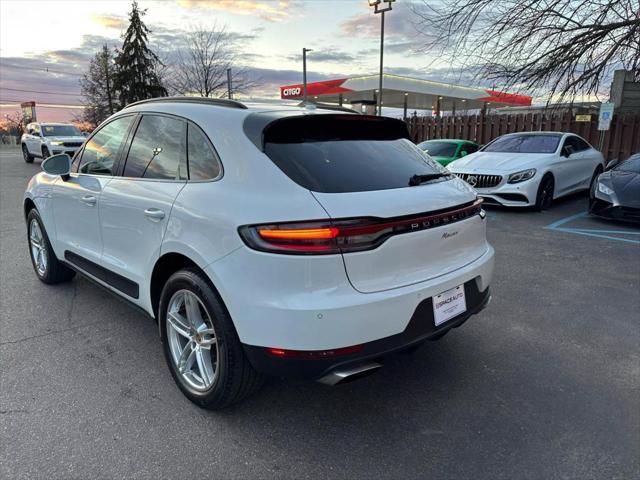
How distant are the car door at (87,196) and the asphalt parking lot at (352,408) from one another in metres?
0.60

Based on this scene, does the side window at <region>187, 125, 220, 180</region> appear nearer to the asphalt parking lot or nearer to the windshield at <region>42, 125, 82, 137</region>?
the asphalt parking lot

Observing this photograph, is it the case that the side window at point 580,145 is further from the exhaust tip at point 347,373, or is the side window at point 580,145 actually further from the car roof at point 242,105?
the exhaust tip at point 347,373

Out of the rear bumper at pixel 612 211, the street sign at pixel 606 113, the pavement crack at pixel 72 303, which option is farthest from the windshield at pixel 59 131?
the rear bumper at pixel 612 211

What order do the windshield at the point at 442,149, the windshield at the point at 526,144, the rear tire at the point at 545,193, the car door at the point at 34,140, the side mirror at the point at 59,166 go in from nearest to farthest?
the side mirror at the point at 59,166
the rear tire at the point at 545,193
the windshield at the point at 526,144
the windshield at the point at 442,149
the car door at the point at 34,140

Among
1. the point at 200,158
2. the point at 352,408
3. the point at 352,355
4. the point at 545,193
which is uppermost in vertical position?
the point at 200,158

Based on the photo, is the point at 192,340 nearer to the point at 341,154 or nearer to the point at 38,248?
the point at 341,154

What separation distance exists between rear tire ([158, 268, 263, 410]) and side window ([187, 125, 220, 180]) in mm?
540

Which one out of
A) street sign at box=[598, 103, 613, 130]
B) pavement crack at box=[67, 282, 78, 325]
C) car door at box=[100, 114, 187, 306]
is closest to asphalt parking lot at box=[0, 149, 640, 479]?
pavement crack at box=[67, 282, 78, 325]

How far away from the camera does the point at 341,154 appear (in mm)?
2619

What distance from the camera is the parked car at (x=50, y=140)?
62.2 feet

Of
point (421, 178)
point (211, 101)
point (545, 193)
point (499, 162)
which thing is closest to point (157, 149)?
point (211, 101)

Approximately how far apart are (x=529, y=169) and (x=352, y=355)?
781 cm

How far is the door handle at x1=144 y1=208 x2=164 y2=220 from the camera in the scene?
8.97 ft

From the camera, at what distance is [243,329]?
89.6 inches
